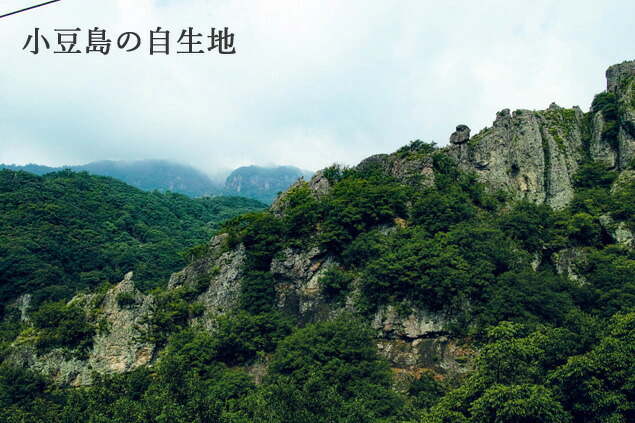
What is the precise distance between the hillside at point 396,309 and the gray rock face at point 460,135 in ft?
0.78

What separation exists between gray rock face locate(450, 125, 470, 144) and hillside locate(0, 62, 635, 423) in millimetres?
238

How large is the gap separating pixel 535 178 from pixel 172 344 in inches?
1527

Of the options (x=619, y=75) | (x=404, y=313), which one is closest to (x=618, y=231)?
(x=404, y=313)

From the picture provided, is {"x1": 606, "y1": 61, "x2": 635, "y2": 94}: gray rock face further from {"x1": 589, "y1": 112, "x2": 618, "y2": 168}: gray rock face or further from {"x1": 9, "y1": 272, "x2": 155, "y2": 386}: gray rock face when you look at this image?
{"x1": 9, "y1": 272, "x2": 155, "y2": 386}: gray rock face

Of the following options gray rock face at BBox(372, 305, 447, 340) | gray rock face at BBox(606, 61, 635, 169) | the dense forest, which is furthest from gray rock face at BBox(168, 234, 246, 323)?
gray rock face at BBox(606, 61, 635, 169)

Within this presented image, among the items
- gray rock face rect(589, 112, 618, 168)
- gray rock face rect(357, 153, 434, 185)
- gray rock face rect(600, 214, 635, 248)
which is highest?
gray rock face rect(589, 112, 618, 168)

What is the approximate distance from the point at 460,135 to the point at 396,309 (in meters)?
24.7

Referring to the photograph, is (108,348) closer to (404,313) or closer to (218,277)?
(218,277)

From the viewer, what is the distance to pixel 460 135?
4734 cm

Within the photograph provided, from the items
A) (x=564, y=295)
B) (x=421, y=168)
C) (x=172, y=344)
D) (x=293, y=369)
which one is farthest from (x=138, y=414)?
(x=421, y=168)

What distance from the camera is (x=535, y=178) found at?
46000mm

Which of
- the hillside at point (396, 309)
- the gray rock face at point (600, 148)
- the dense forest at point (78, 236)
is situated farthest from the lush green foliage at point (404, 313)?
the dense forest at point (78, 236)

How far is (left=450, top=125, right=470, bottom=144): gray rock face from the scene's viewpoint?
47.2 metres

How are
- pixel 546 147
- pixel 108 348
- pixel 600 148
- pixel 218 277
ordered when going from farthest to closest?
pixel 546 147 < pixel 600 148 < pixel 218 277 < pixel 108 348
